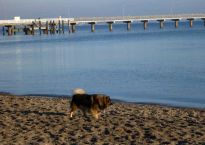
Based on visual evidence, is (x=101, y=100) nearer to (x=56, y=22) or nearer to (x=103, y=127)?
(x=103, y=127)

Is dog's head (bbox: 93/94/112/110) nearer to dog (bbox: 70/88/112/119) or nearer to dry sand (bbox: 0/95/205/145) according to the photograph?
dog (bbox: 70/88/112/119)

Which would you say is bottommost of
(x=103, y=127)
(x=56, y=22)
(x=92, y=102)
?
(x=103, y=127)

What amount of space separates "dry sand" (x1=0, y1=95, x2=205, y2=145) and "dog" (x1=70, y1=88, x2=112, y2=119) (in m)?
0.22

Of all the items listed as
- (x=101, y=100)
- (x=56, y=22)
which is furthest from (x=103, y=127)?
(x=56, y=22)

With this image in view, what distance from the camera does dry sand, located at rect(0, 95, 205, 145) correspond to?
7.63 meters

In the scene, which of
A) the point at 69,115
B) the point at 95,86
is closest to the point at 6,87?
the point at 95,86

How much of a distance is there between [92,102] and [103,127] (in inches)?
23.6

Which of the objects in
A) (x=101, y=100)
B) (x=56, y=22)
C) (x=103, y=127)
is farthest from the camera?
(x=56, y=22)

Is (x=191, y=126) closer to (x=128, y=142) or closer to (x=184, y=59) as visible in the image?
(x=128, y=142)

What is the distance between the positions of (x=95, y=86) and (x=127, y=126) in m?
9.35

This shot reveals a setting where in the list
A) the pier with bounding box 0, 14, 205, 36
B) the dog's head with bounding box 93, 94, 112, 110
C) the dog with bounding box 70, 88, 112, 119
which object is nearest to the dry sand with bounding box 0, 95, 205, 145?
the dog with bounding box 70, 88, 112, 119

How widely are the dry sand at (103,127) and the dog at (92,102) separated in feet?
0.71

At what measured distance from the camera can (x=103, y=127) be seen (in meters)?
8.61

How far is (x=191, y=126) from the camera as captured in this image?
868 cm
